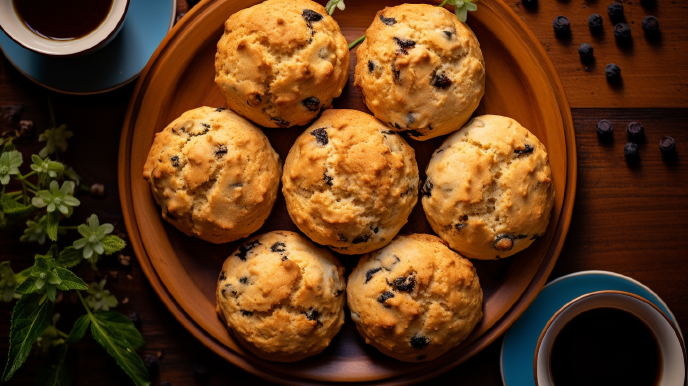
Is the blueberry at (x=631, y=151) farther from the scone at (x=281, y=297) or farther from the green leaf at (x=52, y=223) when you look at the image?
the green leaf at (x=52, y=223)

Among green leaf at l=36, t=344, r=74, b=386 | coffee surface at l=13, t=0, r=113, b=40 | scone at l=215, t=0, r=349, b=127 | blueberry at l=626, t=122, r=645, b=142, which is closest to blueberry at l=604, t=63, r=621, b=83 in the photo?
blueberry at l=626, t=122, r=645, b=142

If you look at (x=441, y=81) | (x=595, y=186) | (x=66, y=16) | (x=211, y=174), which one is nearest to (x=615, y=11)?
(x=595, y=186)

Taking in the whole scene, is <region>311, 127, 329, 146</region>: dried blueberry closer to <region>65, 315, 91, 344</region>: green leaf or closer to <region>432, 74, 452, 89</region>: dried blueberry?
<region>432, 74, 452, 89</region>: dried blueberry

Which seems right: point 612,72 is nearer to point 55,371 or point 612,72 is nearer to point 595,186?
point 595,186

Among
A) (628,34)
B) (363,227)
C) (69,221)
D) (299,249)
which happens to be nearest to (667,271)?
(628,34)

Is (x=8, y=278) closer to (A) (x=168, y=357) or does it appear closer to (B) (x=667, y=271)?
(A) (x=168, y=357)

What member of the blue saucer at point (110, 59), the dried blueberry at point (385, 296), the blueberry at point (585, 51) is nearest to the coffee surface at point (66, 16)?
the blue saucer at point (110, 59)
